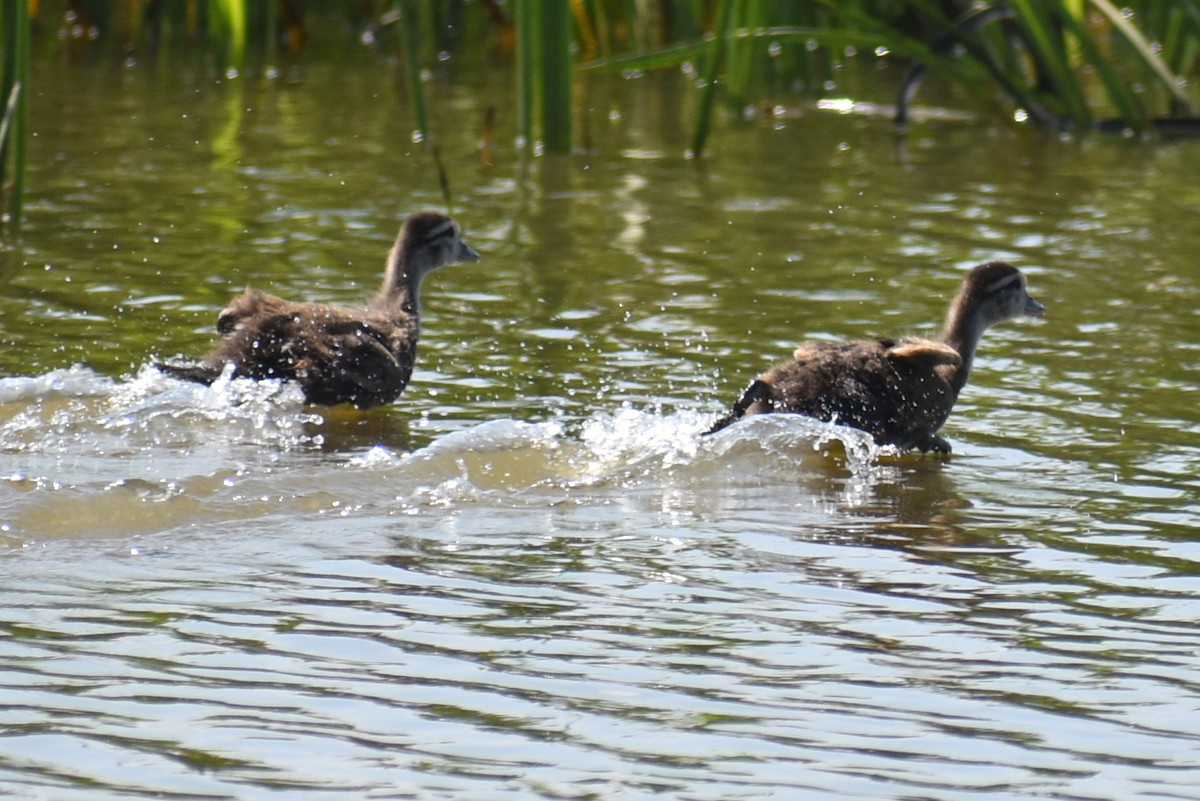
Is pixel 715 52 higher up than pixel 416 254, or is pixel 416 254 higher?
pixel 715 52

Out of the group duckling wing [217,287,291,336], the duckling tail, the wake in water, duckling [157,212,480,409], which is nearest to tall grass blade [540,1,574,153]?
duckling [157,212,480,409]

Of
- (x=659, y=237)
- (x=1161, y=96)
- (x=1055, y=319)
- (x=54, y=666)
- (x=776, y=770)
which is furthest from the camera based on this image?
(x=1161, y=96)

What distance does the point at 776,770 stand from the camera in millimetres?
4699

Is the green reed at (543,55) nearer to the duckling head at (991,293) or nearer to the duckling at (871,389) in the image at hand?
the duckling head at (991,293)

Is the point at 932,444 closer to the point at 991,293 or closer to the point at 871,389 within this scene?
the point at 871,389

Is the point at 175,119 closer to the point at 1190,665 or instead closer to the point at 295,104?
the point at 295,104

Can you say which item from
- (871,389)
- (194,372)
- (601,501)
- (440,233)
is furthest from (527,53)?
(601,501)

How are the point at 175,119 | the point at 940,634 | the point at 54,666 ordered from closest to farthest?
the point at 54,666 < the point at 940,634 < the point at 175,119

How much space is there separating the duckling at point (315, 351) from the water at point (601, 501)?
0.50ft

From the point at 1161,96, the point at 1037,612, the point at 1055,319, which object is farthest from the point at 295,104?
the point at 1037,612

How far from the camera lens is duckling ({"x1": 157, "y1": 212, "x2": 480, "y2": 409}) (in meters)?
8.65

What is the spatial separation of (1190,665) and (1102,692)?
375 mm

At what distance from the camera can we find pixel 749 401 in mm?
8078

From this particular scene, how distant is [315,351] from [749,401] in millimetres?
1958
